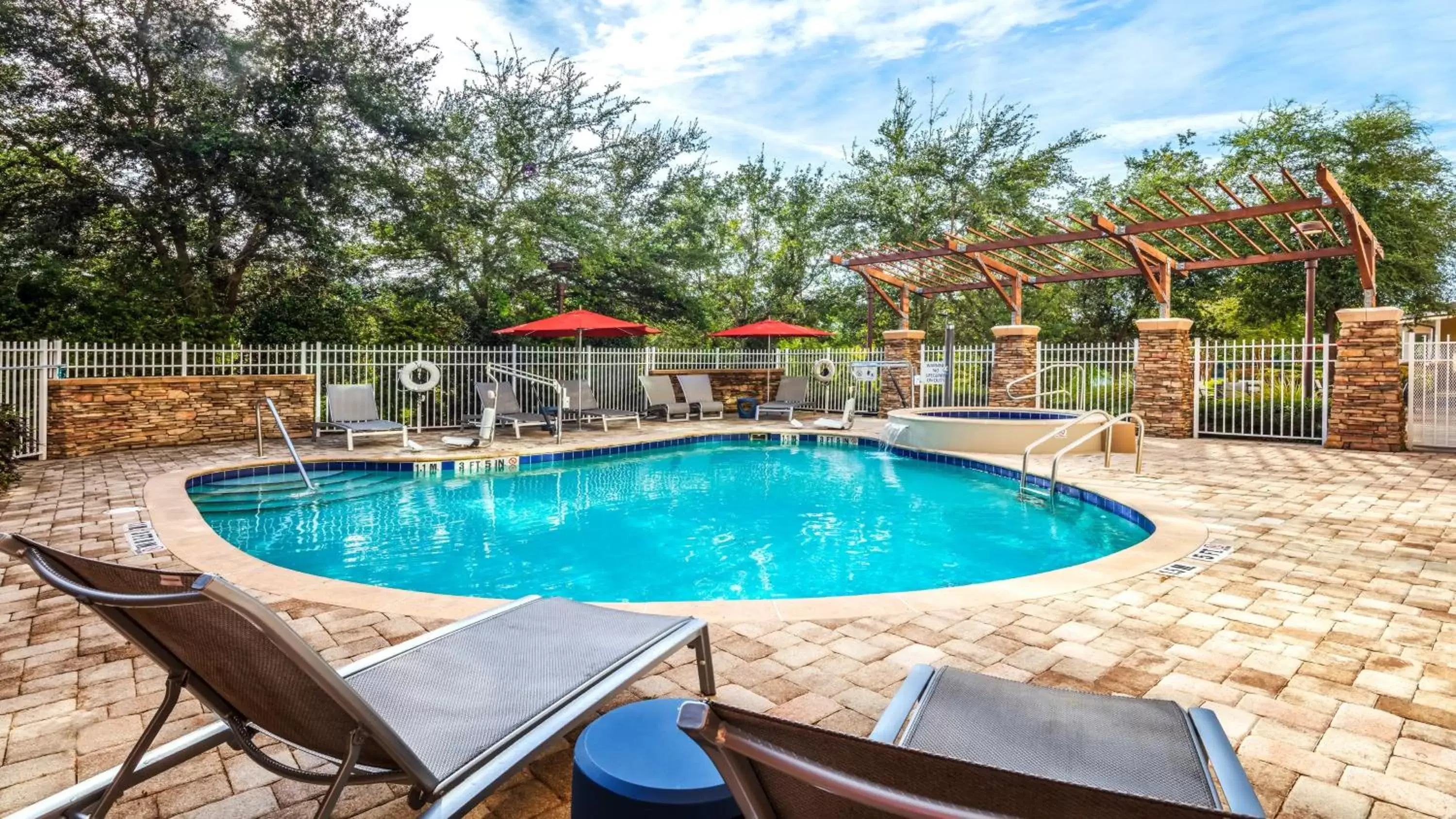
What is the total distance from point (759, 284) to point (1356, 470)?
52.1 feet

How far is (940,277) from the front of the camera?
16.6 meters

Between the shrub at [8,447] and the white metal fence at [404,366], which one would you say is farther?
the white metal fence at [404,366]

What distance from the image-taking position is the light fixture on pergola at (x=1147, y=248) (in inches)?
379

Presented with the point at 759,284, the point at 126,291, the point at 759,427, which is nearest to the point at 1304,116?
the point at 759,284

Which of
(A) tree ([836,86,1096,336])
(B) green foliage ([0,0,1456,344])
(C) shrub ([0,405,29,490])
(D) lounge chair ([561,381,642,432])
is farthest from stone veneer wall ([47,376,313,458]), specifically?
(A) tree ([836,86,1096,336])

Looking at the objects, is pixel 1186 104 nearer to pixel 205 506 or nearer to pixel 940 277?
pixel 940 277

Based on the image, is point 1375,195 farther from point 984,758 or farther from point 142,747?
point 142,747

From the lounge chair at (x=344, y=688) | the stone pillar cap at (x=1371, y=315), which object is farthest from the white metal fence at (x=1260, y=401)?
the lounge chair at (x=344, y=688)

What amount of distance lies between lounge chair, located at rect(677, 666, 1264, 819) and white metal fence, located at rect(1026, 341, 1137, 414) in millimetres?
11396

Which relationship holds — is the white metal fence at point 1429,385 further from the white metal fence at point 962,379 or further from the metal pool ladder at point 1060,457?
the white metal fence at point 962,379

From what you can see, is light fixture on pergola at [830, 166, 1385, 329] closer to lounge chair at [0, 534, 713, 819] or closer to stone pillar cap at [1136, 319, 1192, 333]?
stone pillar cap at [1136, 319, 1192, 333]

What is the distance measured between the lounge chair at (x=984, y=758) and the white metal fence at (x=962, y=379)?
1162cm

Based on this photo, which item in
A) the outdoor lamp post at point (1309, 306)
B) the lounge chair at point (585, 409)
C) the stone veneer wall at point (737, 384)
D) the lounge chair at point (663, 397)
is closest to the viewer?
the outdoor lamp post at point (1309, 306)

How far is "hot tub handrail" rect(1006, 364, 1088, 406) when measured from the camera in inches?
504
